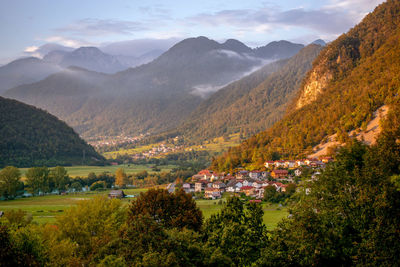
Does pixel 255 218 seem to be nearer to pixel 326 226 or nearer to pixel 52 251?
pixel 326 226

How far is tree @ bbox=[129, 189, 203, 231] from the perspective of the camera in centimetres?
3225

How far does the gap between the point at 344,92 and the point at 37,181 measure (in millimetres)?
94423

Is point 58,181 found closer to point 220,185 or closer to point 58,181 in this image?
point 58,181

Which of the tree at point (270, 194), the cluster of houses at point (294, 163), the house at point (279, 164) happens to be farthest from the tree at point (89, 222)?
the house at point (279, 164)

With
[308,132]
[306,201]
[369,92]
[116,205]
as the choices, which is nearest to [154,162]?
[308,132]

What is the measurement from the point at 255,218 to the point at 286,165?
64.8 metres

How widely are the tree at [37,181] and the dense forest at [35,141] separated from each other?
42.9 metres

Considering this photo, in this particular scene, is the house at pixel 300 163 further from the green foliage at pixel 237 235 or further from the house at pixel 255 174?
the green foliage at pixel 237 235

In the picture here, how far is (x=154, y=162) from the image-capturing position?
573ft

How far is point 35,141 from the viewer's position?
15400cm

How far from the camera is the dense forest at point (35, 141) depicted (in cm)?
13551

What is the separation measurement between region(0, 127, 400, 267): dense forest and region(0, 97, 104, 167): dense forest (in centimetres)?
11539

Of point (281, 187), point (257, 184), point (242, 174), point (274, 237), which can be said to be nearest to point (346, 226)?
point (274, 237)

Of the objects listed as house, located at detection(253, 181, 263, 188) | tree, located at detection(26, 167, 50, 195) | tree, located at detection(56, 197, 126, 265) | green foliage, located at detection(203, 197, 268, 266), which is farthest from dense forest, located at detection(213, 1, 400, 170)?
green foliage, located at detection(203, 197, 268, 266)
